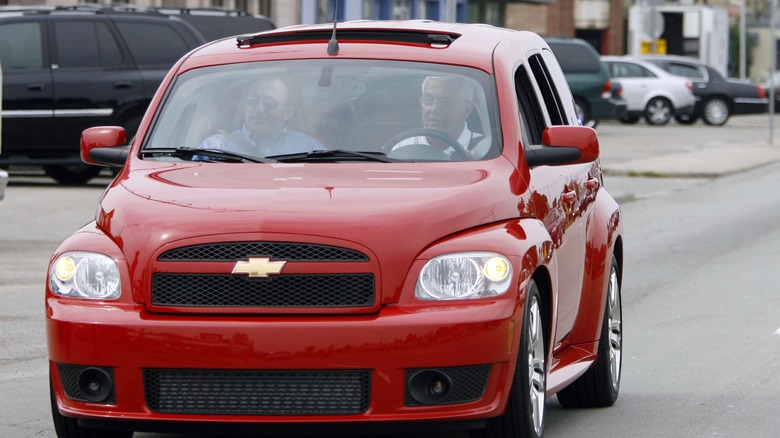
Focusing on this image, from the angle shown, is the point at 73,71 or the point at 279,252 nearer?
the point at 279,252

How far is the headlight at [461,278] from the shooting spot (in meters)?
5.87

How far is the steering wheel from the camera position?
22.5 feet

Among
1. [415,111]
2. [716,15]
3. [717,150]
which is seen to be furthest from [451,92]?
[716,15]

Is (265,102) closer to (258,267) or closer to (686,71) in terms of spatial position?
(258,267)

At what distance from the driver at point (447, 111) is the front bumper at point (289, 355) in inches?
46.4

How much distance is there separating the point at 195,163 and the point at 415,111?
88 cm

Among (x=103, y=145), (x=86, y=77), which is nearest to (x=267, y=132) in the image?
(x=103, y=145)

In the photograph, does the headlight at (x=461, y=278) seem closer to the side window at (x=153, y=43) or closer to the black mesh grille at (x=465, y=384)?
the black mesh grille at (x=465, y=384)

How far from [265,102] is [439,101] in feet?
2.29

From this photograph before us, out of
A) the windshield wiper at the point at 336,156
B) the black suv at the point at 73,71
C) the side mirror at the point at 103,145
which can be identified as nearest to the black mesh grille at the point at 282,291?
the windshield wiper at the point at 336,156

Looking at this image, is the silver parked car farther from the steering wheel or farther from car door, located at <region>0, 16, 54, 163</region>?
the steering wheel

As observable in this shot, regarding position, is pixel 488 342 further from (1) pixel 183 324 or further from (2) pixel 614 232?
(2) pixel 614 232

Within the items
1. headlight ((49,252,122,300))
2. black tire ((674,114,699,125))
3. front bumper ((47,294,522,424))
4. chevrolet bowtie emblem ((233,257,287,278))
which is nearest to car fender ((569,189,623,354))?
front bumper ((47,294,522,424))

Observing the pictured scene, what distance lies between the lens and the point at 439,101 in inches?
277
